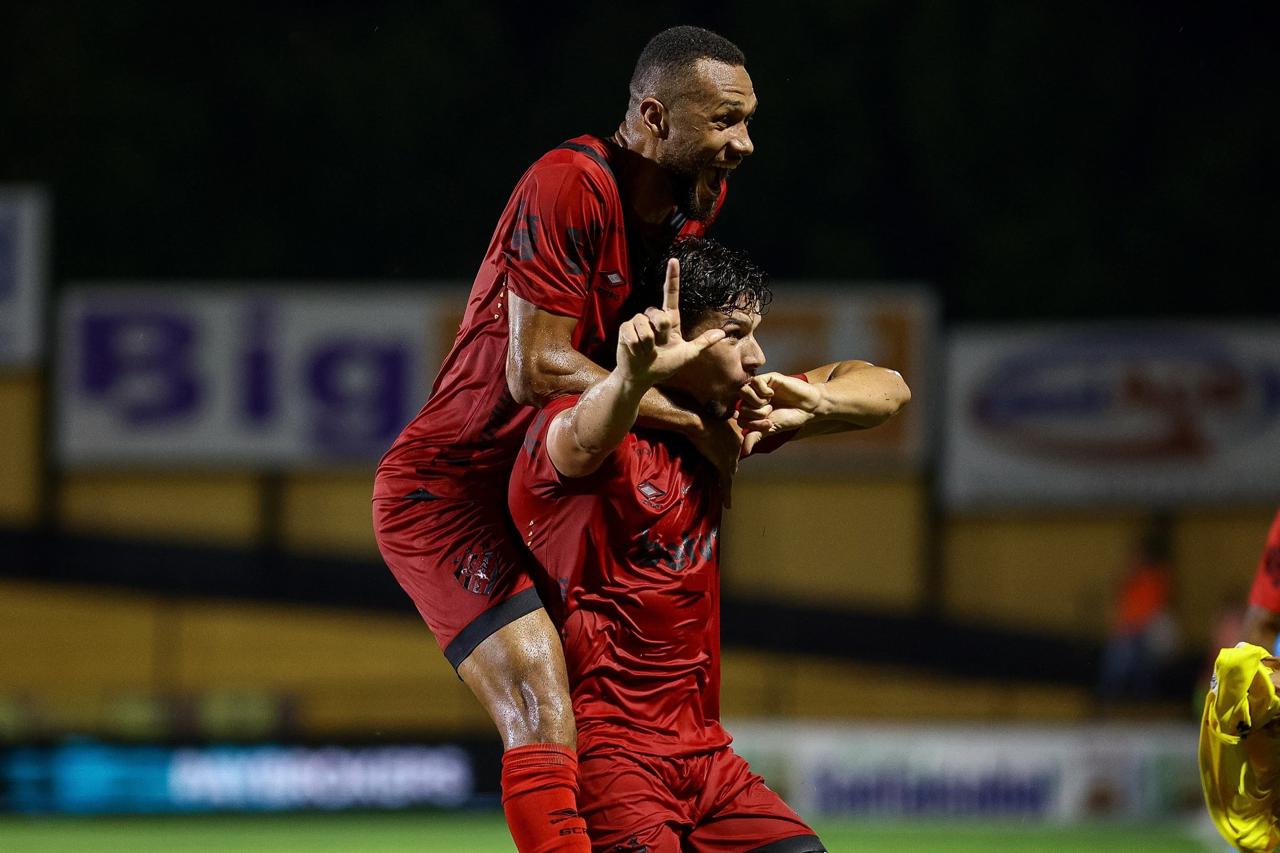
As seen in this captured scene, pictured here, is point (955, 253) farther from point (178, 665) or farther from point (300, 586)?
point (178, 665)

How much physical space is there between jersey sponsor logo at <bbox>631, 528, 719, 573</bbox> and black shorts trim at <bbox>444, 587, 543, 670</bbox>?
31cm

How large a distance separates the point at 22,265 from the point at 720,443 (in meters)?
13.8

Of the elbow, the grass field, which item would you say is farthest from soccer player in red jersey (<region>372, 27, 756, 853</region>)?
the grass field

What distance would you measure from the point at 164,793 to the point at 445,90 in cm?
974

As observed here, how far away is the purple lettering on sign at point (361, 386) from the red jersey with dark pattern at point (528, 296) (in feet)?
40.7

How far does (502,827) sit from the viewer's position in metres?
12.9

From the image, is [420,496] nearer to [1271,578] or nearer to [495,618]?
[495,618]

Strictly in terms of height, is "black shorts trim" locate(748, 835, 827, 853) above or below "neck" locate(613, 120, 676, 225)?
below

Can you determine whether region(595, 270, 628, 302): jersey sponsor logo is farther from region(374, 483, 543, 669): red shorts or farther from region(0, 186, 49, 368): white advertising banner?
region(0, 186, 49, 368): white advertising banner

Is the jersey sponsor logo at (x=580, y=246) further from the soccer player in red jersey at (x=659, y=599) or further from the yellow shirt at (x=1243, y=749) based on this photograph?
the yellow shirt at (x=1243, y=749)

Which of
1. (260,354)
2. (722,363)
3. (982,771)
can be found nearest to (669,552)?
(722,363)

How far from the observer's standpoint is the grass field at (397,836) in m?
11.8

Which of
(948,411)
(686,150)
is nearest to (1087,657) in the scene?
(948,411)

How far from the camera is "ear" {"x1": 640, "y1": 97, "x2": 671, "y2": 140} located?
472 centimetres
